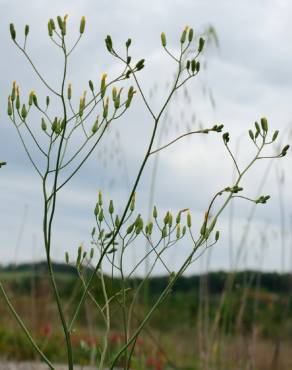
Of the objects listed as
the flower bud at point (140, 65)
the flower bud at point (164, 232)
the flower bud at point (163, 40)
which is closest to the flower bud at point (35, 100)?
the flower bud at point (140, 65)

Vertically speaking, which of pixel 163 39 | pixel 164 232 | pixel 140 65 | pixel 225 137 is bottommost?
pixel 164 232

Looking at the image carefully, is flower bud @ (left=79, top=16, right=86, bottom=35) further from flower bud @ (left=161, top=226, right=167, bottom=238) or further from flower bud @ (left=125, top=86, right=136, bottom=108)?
flower bud @ (left=161, top=226, right=167, bottom=238)

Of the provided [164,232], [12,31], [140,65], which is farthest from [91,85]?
[164,232]

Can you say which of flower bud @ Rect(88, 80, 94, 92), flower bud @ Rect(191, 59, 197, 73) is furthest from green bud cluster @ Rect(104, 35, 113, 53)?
flower bud @ Rect(191, 59, 197, 73)

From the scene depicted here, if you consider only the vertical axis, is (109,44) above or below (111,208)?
above

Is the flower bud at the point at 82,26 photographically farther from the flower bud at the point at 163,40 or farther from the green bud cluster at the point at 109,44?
the flower bud at the point at 163,40

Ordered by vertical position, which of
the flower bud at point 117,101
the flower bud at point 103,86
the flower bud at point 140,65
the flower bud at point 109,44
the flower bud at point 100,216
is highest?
the flower bud at point 109,44

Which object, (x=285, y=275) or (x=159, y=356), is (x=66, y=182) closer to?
(x=285, y=275)

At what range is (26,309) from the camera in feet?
32.5

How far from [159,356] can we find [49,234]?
506 cm

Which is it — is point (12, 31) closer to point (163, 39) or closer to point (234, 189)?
point (163, 39)

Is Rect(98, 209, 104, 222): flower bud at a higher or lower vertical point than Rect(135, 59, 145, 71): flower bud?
lower

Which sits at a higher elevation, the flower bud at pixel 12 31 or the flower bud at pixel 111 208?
the flower bud at pixel 12 31

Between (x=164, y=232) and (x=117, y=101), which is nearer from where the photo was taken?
(x=117, y=101)
